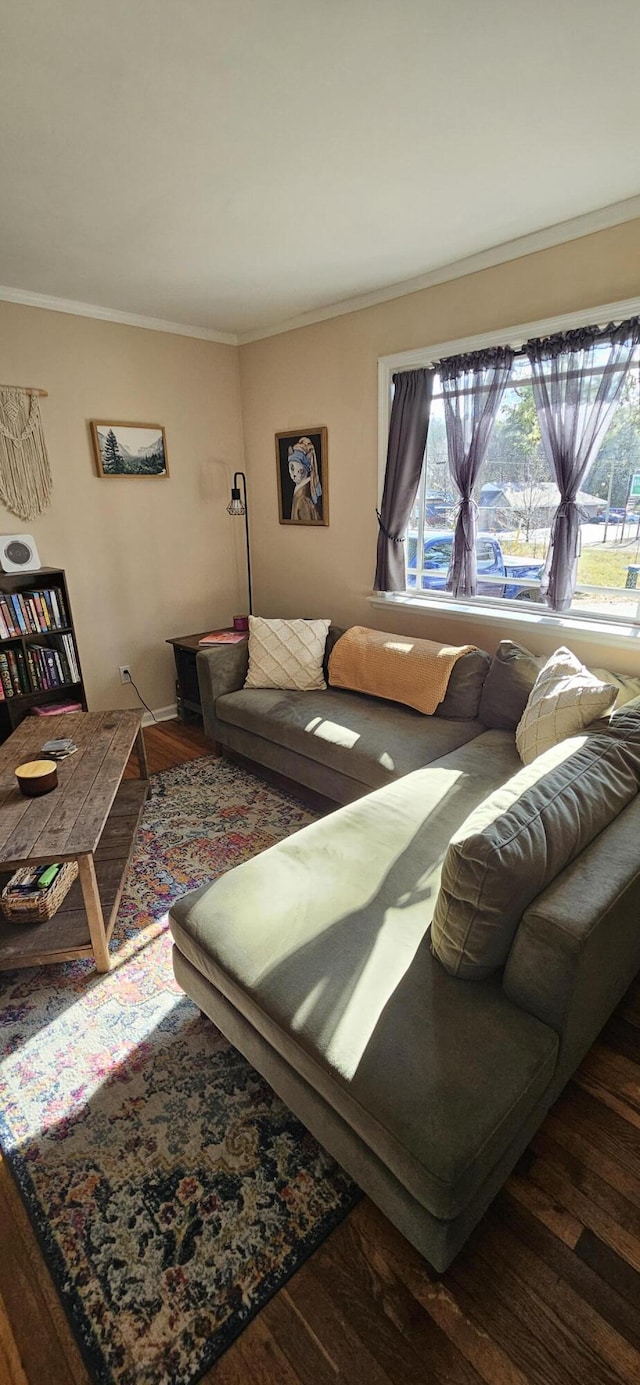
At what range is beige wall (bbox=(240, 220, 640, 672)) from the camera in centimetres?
253

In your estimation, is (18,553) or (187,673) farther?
(187,673)

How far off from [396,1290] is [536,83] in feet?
9.31

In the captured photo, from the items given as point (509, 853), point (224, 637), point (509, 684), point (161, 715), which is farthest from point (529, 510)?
point (161, 715)

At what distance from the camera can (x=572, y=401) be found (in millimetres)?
2594

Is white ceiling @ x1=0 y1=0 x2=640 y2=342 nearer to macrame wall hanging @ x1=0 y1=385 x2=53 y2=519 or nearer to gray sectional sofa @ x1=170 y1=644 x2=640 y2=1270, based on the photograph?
macrame wall hanging @ x1=0 y1=385 x2=53 y2=519

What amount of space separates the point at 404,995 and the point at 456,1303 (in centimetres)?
54

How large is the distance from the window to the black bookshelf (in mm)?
1996

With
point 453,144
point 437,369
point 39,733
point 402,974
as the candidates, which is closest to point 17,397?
point 39,733

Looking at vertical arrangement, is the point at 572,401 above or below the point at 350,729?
above

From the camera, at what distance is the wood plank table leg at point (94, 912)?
6.05 feet

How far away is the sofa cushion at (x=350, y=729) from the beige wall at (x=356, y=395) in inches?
25.8

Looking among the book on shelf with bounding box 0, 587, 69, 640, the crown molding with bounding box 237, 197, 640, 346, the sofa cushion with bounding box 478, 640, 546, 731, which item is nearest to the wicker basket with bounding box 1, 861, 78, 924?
the book on shelf with bounding box 0, 587, 69, 640

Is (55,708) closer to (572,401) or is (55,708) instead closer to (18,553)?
(18,553)

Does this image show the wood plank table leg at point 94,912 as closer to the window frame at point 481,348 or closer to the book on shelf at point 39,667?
the book on shelf at point 39,667
